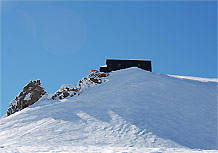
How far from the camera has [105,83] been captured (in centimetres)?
1545

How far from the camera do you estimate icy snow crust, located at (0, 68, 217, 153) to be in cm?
709

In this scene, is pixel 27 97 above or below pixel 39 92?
below

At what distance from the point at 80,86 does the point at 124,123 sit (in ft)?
23.8

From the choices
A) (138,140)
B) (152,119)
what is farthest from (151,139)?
(152,119)

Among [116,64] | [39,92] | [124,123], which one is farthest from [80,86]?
[116,64]

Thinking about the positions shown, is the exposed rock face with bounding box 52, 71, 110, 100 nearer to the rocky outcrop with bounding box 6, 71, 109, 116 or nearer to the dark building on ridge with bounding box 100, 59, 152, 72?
the rocky outcrop with bounding box 6, 71, 109, 116

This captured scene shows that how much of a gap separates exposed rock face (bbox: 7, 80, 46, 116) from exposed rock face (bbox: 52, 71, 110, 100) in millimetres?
1232

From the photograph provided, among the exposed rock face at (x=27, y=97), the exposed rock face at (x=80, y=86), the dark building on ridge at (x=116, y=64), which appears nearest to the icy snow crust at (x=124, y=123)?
the exposed rock face at (x=80, y=86)

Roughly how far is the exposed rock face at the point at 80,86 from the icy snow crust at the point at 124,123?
34.0 inches

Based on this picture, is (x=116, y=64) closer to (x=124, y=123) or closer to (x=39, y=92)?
(x=39, y=92)

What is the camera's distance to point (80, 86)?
1550 cm

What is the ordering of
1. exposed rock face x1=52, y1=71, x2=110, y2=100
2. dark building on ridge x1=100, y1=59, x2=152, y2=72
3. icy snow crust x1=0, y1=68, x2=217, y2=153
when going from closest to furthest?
icy snow crust x1=0, y1=68, x2=217, y2=153, exposed rock face x1=52, y1=71, x2=110, y2=100, dark building on ridge x1=100, y1=59, x2=152, y2=72

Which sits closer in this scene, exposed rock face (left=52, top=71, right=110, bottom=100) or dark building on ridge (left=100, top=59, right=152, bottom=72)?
exposed rock face (left=52, top=71, right=110, bottom=100)

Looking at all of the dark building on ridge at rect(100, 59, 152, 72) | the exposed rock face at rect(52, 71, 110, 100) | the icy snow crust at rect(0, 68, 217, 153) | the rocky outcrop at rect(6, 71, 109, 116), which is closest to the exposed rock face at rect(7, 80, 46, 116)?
Result: the rocky outcrop at rect(6, 71, 109, 116)
